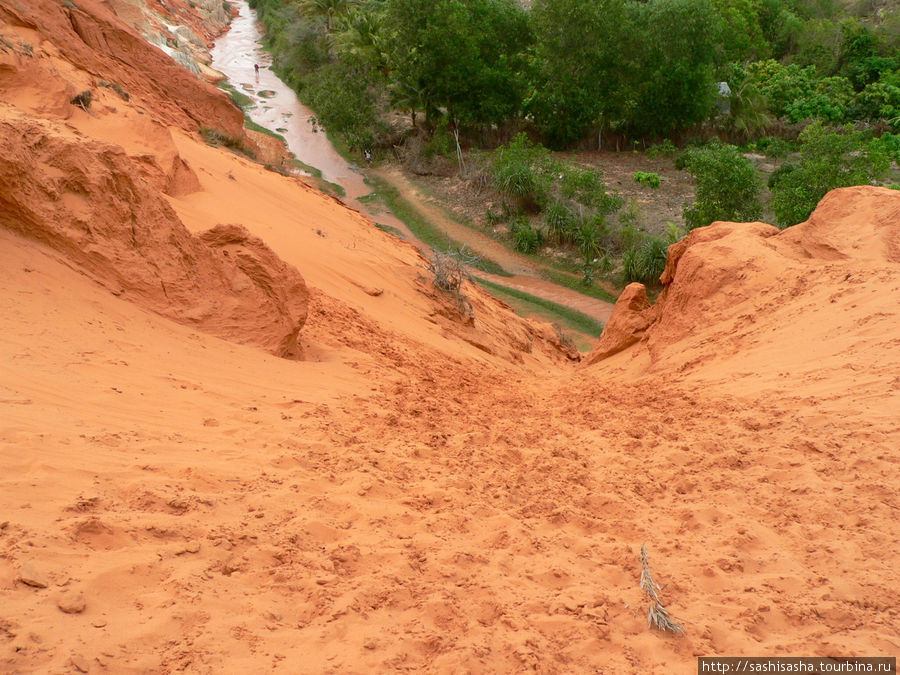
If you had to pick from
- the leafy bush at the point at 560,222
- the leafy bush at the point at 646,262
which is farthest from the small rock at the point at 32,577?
the leafy bush at the point at 560,222


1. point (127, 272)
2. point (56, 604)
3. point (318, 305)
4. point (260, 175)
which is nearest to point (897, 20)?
point (260, 175)

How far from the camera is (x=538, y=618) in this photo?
140 inches

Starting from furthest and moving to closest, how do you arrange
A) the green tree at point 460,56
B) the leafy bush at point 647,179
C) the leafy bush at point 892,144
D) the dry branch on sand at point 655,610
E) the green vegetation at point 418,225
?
1. the green tree at point 460,56
2. the leafy bush at point 647,179
3. the leafy bush at point 892,144
4. the green vegetation at point 418,225
5. the dry branch on sand at point 655,610

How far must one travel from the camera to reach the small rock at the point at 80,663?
269 centimetres

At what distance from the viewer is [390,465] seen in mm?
5164

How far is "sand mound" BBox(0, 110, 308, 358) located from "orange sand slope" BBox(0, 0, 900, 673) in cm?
2

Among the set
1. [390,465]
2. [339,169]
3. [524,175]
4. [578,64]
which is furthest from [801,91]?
[390,465]

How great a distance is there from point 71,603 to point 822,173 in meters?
19.8

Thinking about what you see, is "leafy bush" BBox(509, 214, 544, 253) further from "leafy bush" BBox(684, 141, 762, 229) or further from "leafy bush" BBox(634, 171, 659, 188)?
"leafy bush" BBox(634, 171, 659, 188)

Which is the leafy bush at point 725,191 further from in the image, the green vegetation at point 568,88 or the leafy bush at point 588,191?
the green vegetation at point 568,88

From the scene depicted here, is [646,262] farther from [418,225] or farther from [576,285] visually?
[418,225]

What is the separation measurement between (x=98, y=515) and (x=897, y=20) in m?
45.1

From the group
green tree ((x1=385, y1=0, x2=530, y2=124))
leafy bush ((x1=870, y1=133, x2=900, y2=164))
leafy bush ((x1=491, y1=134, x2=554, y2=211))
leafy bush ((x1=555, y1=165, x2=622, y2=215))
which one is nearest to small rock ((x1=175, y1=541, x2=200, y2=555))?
leafy bush ((x1=555, y1=165, x2=622, y2=215))

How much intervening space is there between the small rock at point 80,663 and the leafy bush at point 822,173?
19111mm
